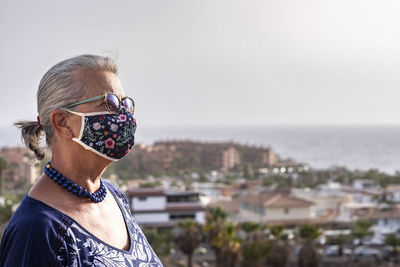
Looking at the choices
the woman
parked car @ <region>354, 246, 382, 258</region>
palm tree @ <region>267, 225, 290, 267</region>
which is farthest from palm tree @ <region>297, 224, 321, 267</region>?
the woman

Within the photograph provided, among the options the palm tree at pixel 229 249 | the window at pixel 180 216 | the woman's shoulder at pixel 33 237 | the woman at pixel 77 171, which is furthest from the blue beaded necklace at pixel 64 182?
the window at pixel 180 216

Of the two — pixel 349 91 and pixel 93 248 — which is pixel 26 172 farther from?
pixel 349 91

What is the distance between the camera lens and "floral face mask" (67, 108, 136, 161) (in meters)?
1.26

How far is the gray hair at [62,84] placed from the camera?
1234 mm

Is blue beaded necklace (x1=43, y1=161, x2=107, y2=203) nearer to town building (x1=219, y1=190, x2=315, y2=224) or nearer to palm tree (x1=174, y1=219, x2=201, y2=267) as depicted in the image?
palm tree (x1=174, y1=219, x2=201, y2=267)

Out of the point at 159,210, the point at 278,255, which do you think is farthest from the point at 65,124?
the point at 159,210

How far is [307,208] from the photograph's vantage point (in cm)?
2816

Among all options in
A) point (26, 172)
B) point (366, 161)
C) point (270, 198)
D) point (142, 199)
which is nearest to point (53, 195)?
point (142, 199)

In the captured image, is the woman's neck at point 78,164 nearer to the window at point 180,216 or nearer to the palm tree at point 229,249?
the palm tree at point 229,249

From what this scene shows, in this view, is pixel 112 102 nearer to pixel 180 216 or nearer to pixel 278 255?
pixel 278 255

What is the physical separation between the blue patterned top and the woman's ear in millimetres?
176

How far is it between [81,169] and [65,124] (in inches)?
4.8

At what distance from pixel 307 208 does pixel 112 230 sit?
91.1 feet

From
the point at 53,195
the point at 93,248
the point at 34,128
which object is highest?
the point at 34,128
